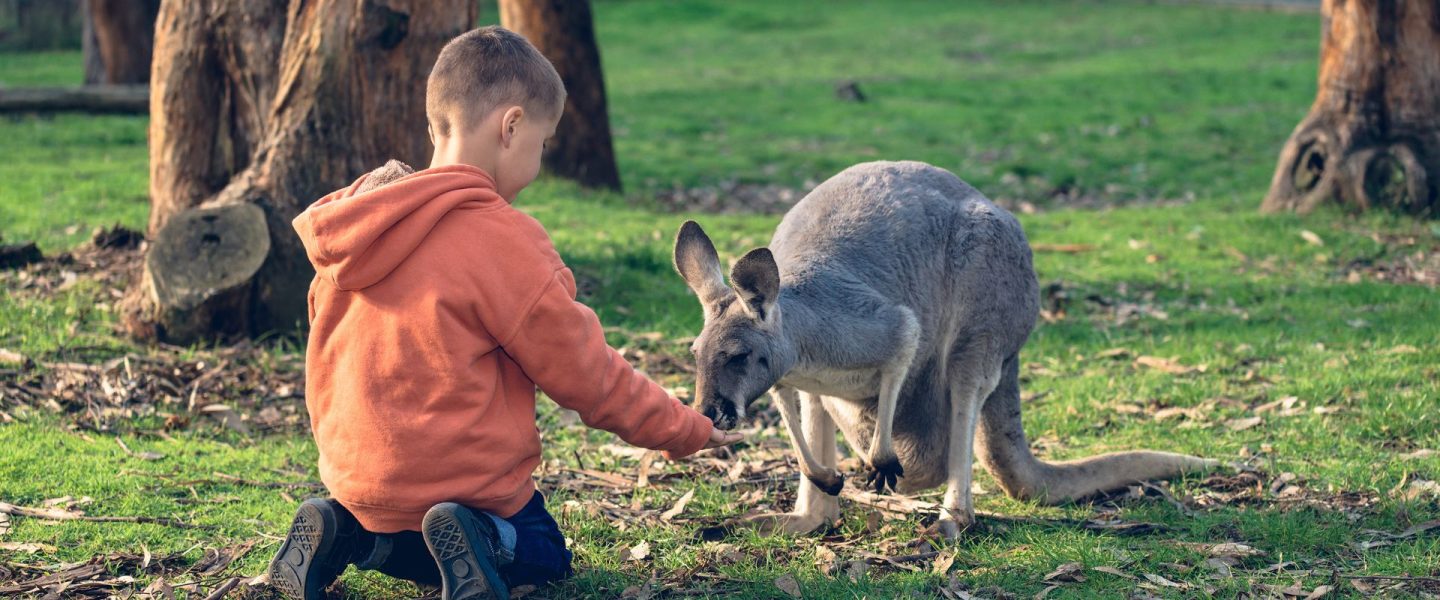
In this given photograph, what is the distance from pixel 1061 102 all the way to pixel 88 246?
11.3 m

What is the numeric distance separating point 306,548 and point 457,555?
0.40m

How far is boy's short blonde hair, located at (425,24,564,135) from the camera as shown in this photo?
332 centimetres

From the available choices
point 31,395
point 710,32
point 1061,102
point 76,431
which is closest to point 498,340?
point 76,431

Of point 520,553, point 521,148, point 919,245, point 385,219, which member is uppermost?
point 521,148

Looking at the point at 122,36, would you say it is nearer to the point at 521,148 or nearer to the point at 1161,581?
the point at 521,148

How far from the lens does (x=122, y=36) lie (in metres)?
14.1

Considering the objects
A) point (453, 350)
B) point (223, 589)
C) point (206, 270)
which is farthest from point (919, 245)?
point (206, 270)

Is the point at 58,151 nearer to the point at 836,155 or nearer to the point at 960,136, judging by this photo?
the point at 836,155

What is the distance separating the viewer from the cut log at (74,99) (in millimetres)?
10727

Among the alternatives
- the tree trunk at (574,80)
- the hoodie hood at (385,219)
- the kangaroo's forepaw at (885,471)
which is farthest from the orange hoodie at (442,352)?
the tree trunk at (574,80)

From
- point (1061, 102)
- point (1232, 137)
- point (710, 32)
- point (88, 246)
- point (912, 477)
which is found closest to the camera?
point (912, 477)

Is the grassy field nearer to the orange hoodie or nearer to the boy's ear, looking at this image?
the orange hoodie

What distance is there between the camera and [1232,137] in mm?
13867

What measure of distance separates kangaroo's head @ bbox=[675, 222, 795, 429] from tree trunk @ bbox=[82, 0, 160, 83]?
39.9 ft
